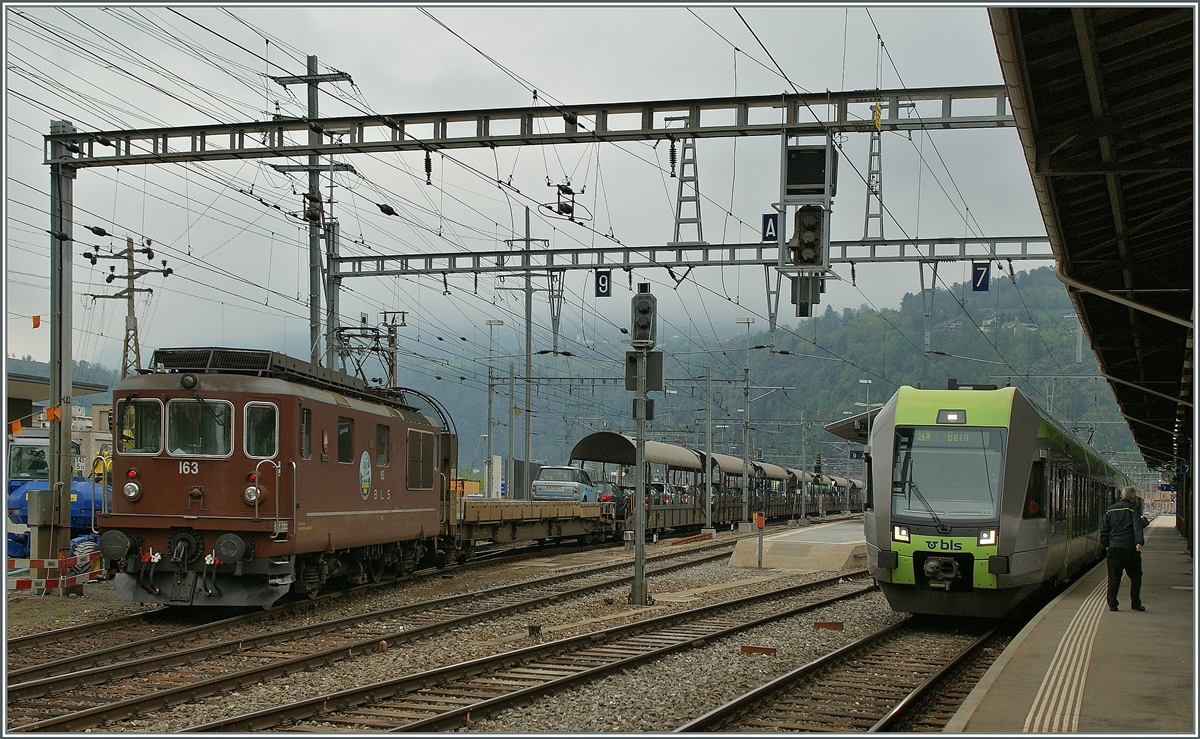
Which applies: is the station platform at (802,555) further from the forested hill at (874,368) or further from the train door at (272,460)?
the forested hill at (874,368)

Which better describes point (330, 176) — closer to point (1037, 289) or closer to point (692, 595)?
point (692, 595)

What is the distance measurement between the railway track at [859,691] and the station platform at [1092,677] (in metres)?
0.60

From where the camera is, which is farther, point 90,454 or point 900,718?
point 90,454

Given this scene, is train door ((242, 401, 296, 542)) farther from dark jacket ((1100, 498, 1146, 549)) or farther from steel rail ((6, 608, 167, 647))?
dark jacket ((1100, 498, 1146, 549))

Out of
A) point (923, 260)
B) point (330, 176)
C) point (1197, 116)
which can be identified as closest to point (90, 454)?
point (330, 176)

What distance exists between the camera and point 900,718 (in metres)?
8.57

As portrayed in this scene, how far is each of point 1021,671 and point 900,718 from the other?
1447 millimetres

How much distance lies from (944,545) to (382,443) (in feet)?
27.9

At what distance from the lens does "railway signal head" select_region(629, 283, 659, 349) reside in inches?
631

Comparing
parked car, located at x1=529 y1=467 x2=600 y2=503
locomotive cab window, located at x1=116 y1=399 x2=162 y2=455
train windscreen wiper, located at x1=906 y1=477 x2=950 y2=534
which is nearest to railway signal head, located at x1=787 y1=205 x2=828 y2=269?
Answer: train windscreen wiper, located at x1=906 y1=477 x2=950 y2=534

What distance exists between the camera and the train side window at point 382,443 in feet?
54.9

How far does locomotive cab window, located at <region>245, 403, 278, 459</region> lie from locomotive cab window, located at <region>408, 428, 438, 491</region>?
466 cm

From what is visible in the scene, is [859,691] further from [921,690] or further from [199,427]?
[199,427]

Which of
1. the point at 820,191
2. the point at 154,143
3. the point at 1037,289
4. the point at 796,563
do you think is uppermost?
the point at 1037,289
